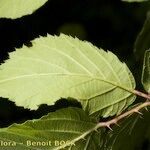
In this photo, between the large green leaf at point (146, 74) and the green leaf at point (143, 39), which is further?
the green leaf at point (143, 39)

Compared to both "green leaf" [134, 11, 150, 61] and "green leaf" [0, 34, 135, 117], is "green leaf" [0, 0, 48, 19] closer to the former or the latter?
"green leaf" [0, 34, 135, 117]

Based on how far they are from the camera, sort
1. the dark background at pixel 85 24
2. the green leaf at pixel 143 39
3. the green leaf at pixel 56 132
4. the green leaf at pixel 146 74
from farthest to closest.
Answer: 1. the dark background at pixel 85 24
2. the green leaf at pixel 143 39
3. the green leaf at pixel 146 74
4. the green leaf at pixel 56 132

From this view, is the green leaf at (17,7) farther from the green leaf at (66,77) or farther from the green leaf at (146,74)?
the green leaf at (146,74)

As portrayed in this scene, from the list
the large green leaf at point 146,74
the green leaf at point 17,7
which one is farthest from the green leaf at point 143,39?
the green leaf at point 17,7

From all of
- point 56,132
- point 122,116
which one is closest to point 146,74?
point 122,116

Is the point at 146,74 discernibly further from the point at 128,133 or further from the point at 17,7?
the point at 17,7

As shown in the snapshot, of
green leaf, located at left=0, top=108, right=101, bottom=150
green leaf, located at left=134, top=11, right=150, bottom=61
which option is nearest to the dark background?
green leaf, located at left=134, top=11, right=150, bottom=61
